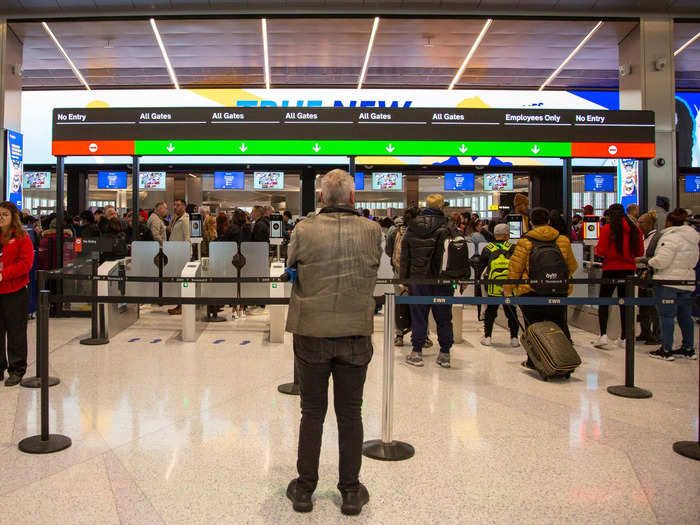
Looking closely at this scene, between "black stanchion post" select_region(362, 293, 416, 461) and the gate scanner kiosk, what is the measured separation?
183 inches

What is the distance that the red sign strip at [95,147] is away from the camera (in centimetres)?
810

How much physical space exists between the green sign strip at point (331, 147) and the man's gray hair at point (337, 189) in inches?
200

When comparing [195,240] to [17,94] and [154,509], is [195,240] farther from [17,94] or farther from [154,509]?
[154,509]

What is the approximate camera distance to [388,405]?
3.65m

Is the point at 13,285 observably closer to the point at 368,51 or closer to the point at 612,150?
the point at 612,150

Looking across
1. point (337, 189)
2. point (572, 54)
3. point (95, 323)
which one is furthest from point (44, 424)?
point (572, 54)

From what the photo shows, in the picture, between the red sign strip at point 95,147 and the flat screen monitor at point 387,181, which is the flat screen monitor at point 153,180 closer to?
the flat screen monitor at point 387,181

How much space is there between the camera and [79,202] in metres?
15.1

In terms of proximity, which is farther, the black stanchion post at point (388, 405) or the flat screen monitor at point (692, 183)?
the flat screen monitor at point (692, 183)

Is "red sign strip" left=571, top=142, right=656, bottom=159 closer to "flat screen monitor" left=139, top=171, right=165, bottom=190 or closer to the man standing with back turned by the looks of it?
the man standing with back turned

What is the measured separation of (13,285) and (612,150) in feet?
25.2

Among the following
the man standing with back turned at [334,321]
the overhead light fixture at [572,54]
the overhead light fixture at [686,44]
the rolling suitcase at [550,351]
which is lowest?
the rolling suitcase at [550,351]

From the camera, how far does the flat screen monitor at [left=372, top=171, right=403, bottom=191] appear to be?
578 inches

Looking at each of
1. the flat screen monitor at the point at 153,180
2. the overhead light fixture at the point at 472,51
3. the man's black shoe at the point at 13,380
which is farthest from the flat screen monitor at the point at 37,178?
the man's black shoe at the point at 13,380
